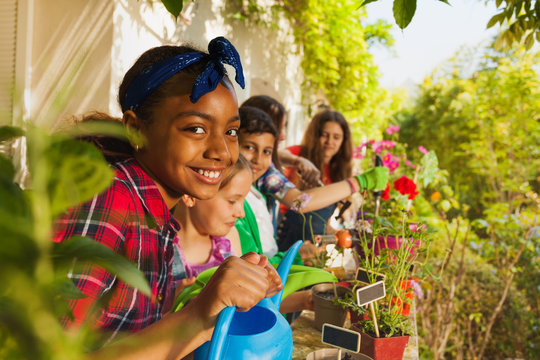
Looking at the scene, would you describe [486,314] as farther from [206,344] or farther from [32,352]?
[32,352]

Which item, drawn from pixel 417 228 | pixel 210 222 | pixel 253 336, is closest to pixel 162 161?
pixel 253 336

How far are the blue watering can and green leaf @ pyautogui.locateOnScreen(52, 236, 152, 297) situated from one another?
411 millimetres

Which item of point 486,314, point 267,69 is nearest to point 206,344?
point 486,314

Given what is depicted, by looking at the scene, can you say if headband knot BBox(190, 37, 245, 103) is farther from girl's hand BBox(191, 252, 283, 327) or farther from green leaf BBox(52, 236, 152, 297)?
green leaf BBox(52, 236, 152, 297)

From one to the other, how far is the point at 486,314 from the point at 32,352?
457 cm

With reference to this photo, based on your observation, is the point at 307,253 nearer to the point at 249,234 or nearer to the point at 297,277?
the point at 249,234

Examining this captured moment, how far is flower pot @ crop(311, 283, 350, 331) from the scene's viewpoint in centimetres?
134

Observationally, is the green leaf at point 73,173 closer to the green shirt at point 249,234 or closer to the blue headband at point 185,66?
the blue headband at point 185,66

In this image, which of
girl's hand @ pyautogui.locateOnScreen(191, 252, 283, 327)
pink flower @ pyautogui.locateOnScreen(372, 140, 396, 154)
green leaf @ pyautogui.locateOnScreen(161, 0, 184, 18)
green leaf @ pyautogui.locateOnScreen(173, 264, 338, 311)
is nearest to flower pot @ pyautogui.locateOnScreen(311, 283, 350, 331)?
green leaf @ pyautogui.locateOnScreen(173, 264, 338, 311)

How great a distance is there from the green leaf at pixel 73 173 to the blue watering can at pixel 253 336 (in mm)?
443

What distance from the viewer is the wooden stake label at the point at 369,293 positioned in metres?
1.08

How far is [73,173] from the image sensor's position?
191mm

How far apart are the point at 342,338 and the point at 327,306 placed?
1.06ft

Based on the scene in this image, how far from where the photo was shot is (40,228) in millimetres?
178
